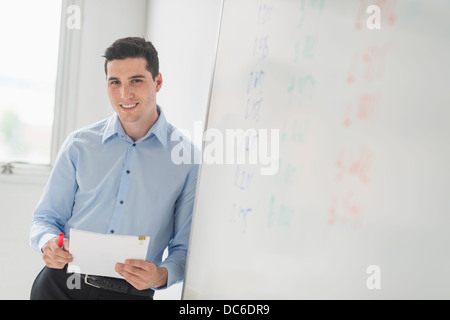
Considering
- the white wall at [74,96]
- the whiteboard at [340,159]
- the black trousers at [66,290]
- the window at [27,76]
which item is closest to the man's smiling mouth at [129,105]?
the whiteboard at [340,159]

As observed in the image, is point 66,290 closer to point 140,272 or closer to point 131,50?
point 140,272

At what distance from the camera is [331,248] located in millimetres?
729

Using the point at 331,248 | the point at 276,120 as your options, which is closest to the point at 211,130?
the point at 276,120

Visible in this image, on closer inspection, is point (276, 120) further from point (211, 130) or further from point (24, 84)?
point (24, 84)

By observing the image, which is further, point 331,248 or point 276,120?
point 276,120

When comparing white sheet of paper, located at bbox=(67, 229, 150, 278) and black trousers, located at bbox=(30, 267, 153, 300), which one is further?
black trousers, located at bbox=(30, 267, 153, 300)

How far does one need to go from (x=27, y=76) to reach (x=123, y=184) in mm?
1557

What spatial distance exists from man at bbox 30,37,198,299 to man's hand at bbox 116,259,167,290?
0.13m

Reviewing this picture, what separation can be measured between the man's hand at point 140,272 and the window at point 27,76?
1709mm

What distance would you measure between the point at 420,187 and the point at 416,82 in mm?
138

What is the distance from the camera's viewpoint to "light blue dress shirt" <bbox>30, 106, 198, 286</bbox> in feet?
4.80

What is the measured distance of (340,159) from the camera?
722mm

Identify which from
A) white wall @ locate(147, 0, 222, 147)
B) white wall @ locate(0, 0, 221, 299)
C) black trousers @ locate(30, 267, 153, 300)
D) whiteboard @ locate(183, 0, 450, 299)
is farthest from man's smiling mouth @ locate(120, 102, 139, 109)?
white wall @ locate(0, 0, 221, 299)

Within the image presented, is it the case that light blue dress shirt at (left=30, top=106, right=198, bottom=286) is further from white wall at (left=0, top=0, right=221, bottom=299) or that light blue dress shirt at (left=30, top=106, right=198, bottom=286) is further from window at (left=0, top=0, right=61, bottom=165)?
window at (left=0, top=0, right=61, bottom=165)
